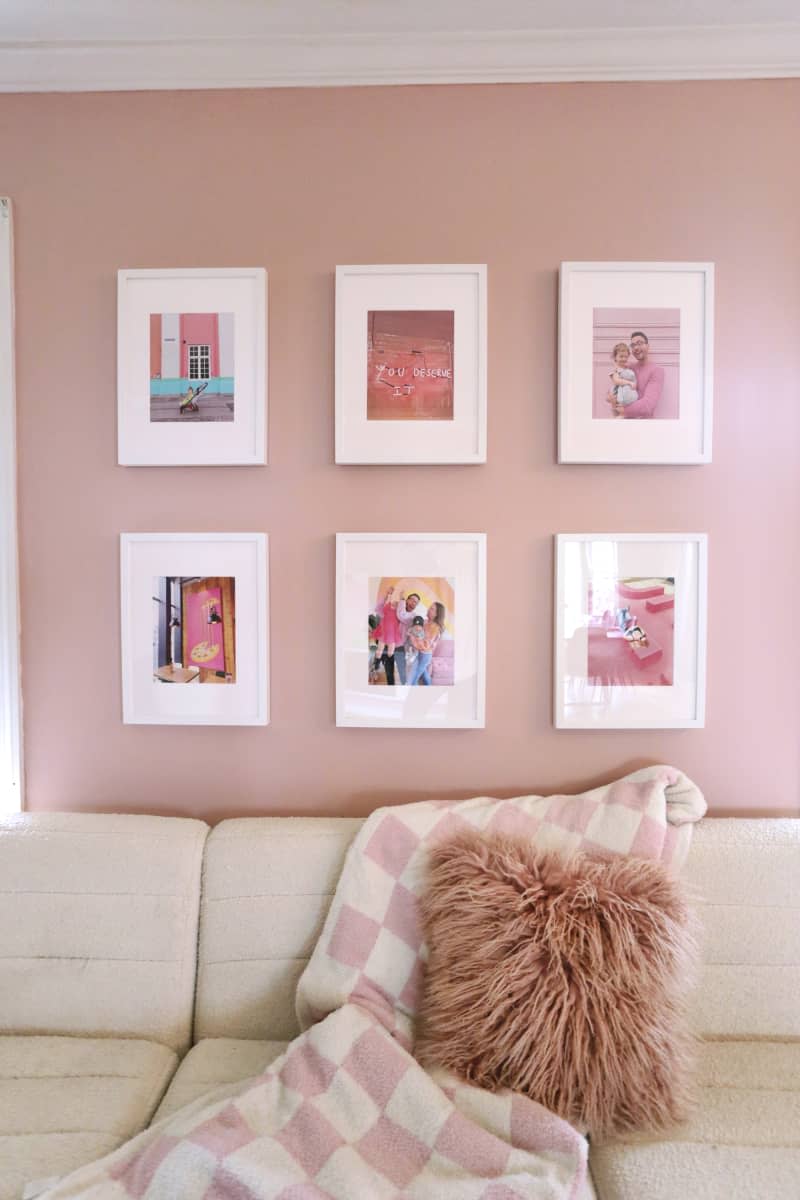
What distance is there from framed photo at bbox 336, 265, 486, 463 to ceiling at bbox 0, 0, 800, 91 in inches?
18.8

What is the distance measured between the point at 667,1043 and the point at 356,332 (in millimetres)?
1532

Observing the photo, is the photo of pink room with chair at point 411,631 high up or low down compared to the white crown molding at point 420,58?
down

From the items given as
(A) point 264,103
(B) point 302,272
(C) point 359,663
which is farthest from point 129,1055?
(A) point 264,103

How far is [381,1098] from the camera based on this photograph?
1.13 m

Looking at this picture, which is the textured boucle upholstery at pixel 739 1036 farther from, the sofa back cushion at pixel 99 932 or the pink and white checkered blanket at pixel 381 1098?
the sofa back cushion at pixel 99 932

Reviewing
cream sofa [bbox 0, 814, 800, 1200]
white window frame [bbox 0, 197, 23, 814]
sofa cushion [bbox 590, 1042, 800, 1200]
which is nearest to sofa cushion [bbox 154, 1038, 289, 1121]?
cream sofa [bbox 0, 814, 800, 1200]

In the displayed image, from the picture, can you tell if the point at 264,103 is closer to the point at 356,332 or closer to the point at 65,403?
the point at 356,332

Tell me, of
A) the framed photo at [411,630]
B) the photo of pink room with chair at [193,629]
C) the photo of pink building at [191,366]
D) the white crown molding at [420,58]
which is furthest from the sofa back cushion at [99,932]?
the white crown molding at [420,58]

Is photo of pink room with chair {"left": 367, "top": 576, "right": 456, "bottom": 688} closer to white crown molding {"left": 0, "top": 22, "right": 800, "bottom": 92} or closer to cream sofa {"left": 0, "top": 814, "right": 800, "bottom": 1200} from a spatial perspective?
cream sofa {"left": 0, "top": 814, "right": 800, "bottom": 1200}

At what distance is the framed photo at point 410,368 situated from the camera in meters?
1.58

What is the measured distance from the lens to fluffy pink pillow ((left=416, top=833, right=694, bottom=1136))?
116 centimetres

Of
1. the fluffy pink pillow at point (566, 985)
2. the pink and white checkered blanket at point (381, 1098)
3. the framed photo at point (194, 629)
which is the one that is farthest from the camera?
the framed photo at point (194, 629)

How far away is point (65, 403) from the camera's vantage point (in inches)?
65.0

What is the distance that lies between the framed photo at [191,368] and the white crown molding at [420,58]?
0.44 metres
